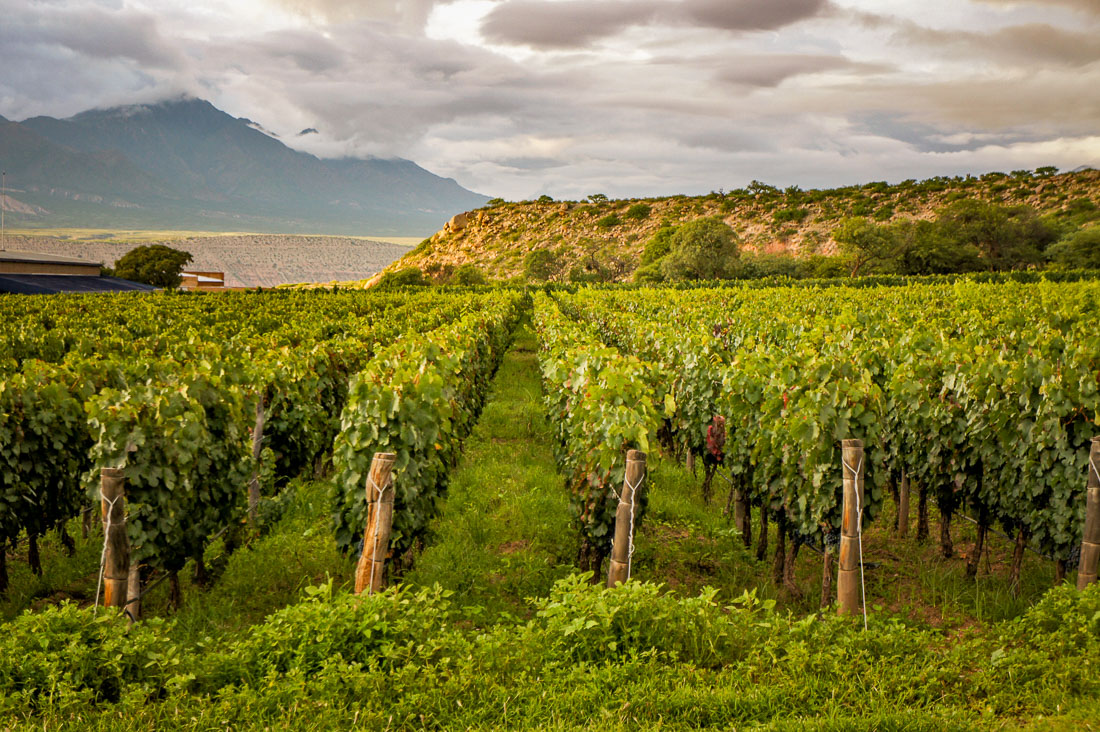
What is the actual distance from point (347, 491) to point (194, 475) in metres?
1.33

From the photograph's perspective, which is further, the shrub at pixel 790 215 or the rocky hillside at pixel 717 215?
the shrub at pixel 790 215

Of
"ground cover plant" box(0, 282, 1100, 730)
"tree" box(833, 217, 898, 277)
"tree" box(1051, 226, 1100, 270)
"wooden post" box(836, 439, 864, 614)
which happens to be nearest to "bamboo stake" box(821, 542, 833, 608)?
"ground cover plant" box(0, 282, 1100, 730)

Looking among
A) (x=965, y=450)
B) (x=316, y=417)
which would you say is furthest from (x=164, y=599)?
(x=965, y=450)

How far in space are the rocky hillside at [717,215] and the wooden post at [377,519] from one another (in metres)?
94.9

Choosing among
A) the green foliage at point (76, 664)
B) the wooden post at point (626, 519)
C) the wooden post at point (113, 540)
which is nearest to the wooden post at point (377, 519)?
the green foliage at point (76, 664)

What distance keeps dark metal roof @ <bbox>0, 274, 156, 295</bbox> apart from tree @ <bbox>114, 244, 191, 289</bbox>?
1826cm

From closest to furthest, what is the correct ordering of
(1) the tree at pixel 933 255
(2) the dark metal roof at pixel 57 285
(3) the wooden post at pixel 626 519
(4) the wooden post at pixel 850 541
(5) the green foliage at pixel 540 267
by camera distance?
(4) the wooden post at pixel 850 541
(3) the wooden post at pixel 626 519
(2) the dark metal roof at pixel 57 285
(1) the tree at pixel 933 255
(5) the green foliage at pixel 540 267

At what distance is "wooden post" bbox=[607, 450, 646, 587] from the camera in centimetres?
571

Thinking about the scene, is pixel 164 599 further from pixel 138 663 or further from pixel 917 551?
pixel 917 551

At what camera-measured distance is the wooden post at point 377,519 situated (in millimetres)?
5430

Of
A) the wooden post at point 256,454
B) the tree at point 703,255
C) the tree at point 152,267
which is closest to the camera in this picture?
the wooden post at point 256,454

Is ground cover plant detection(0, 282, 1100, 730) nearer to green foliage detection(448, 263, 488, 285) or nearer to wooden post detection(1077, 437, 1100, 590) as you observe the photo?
wooden post detection(1077, 437, 1100, 590)

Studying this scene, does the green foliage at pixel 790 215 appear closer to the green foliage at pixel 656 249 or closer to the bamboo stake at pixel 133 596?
the green foliage at pixel 656 249

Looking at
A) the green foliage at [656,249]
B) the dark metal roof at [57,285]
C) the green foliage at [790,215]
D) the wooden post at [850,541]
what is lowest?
the wooden post at [850,541]
